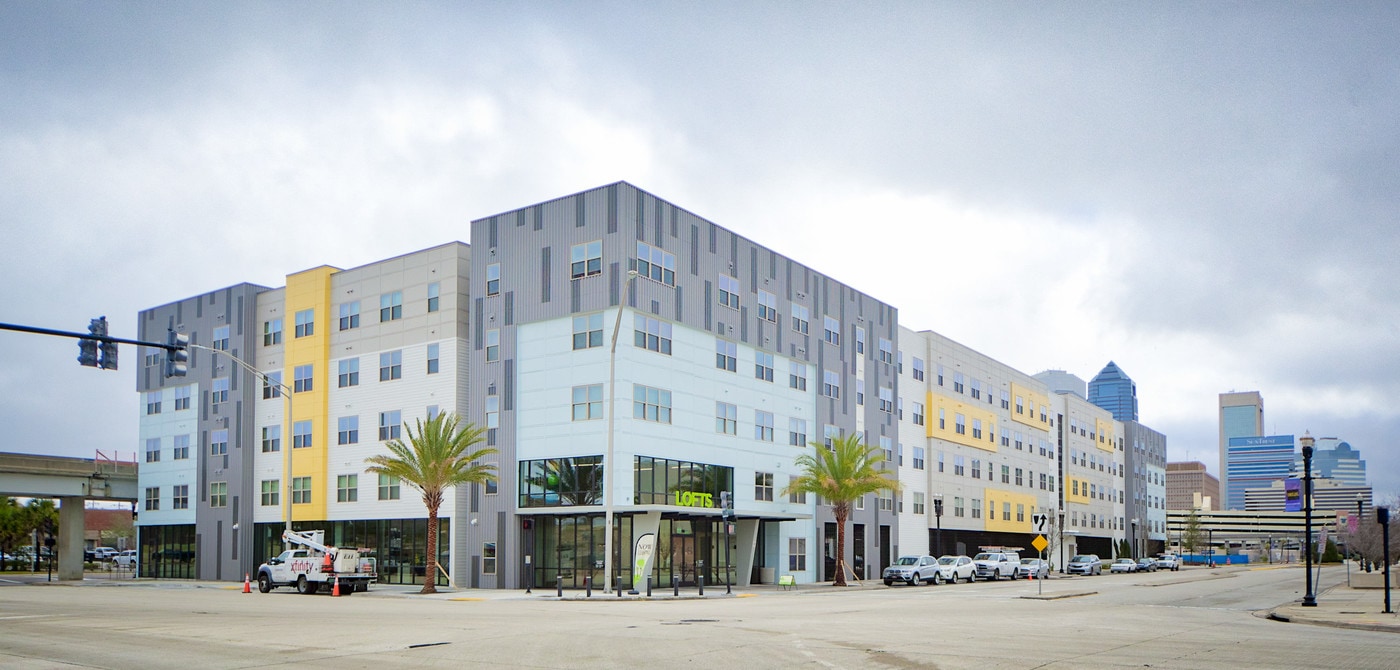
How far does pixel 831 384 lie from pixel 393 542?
1069 inches

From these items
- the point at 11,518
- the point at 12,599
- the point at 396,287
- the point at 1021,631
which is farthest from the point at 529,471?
the point at 11,518

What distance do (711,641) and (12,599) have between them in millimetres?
31652

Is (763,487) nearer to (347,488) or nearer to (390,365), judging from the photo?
(390,365)

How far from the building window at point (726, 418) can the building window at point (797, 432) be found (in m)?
6.20

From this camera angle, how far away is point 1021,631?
→ 23484 millimetres

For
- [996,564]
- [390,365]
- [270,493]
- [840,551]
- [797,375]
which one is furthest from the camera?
[996,564]

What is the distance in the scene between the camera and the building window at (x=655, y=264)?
167 ft

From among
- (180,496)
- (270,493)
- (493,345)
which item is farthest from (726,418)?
(180,496)

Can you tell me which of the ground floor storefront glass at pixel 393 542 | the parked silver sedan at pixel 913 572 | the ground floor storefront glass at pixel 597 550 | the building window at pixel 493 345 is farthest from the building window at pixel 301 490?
the parked silver sedan at pixel 913 572

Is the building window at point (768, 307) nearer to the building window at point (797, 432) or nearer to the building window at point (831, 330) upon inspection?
the building window at point (831, 330)

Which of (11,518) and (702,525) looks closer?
(702,525)

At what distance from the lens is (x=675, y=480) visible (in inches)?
2045

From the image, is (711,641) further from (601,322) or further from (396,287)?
(396,287)

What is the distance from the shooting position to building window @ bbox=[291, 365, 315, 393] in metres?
62.7
